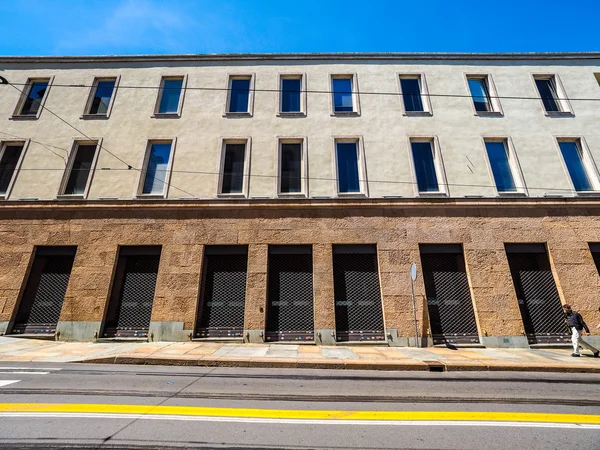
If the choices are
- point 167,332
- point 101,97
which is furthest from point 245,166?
point 101,97

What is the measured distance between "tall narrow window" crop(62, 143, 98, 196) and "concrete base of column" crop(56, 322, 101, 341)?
5.77 m

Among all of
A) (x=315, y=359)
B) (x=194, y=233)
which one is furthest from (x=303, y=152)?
(x=315, y=359)

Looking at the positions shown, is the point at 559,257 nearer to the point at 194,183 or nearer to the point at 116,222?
the point at 194,183

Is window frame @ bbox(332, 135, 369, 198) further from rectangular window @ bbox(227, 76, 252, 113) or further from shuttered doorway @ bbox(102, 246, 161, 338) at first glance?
shuttered doorway @ bbox(102, 246, 161, 338)

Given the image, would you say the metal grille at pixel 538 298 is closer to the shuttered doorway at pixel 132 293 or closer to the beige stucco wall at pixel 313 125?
the beige stucco wall at pixel 313 125

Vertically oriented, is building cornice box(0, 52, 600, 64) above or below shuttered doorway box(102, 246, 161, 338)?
above

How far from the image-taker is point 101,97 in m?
15.5

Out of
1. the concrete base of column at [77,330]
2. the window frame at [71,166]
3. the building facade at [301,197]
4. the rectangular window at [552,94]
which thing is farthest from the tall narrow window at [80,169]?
the rectangular window at [552,94]

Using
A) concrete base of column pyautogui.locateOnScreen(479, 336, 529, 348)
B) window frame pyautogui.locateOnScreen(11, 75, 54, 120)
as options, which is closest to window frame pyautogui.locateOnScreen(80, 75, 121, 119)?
window frame pyautogui.locateOnScreen(11, 75, 54, 120)

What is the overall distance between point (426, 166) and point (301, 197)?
623cm

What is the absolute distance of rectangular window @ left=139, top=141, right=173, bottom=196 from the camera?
44.1ft

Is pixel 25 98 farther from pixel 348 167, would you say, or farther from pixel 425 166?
pixel 425 166

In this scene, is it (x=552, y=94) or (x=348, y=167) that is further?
(x=552, y=94)

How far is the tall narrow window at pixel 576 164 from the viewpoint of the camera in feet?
44.2
